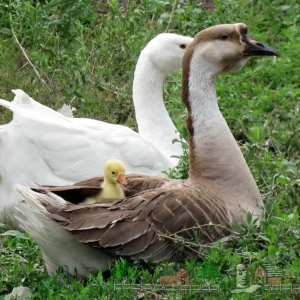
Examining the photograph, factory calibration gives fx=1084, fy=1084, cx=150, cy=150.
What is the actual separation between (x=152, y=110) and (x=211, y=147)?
6.09ft

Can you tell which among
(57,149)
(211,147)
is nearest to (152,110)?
(57,149)

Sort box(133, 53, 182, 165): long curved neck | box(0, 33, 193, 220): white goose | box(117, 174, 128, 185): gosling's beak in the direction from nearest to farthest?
box(117, 174, 128, 185): gosling's beak < box(0, 33, 193, 220): white goose < box(133, 53, 182, 165): long curved neck

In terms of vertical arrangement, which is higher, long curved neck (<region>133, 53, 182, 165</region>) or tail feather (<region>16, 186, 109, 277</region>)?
long curved neck (<region>133, 53, 182, 165</region>)

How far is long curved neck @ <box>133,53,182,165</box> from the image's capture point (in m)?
8.93

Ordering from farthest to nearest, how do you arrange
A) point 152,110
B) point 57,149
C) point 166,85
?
point 166,85, point 152,110, point 57,149

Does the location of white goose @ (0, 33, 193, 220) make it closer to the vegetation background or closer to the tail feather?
the vegetation background

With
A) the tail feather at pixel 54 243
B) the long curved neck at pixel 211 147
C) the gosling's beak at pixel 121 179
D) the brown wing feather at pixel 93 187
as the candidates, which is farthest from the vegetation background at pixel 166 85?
the gosling's beak at pixel 121 179

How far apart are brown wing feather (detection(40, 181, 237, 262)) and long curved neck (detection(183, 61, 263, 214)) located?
11.2 inches

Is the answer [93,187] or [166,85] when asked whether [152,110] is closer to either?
[166,85]

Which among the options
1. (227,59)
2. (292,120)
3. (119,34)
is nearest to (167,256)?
(227,59)

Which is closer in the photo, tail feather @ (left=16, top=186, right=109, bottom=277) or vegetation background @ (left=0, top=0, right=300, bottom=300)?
tail feather @ (left=16, top=186, right=109, bottom=277)

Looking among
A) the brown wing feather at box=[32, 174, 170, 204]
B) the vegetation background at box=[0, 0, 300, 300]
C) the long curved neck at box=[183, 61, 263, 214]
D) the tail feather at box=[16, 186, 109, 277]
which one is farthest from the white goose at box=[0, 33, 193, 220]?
the tail feather at box=[16, 186, 109, 277]

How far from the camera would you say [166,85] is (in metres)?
10.4

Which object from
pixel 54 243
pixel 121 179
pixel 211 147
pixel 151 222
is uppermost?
pixel 211 147
